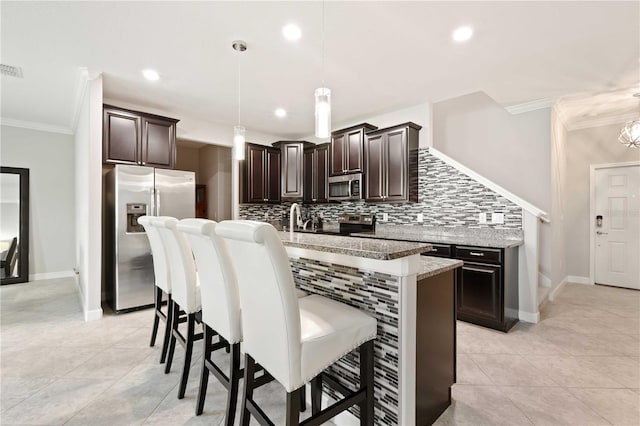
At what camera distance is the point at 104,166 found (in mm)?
3646

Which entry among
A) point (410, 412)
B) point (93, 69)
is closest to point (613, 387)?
point (410, 412)


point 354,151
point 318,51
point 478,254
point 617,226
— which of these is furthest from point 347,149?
point 617,226

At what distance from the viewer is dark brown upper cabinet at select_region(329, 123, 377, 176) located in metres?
4.46

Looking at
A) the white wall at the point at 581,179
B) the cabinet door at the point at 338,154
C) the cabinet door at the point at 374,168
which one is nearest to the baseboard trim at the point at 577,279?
the white wall at the point at 581,179

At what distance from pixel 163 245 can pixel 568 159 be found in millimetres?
6155

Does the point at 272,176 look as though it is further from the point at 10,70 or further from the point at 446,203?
the point at 10,70

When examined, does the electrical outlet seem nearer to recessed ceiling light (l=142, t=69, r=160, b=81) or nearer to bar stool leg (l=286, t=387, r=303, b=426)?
bar stool leg (l=286, t=387, r=303, b=426)

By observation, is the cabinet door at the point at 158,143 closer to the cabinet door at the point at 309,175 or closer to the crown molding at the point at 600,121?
the cabinet door at the point at 309,175

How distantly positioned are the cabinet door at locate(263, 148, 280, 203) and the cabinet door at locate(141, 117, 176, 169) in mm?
1637

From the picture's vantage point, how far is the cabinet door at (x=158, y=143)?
377cm

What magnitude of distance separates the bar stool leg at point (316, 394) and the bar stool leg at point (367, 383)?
34 centimetres

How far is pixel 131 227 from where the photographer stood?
3494mm

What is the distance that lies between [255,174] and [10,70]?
3.05 m

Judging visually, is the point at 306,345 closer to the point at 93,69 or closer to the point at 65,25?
the point at 65,25
